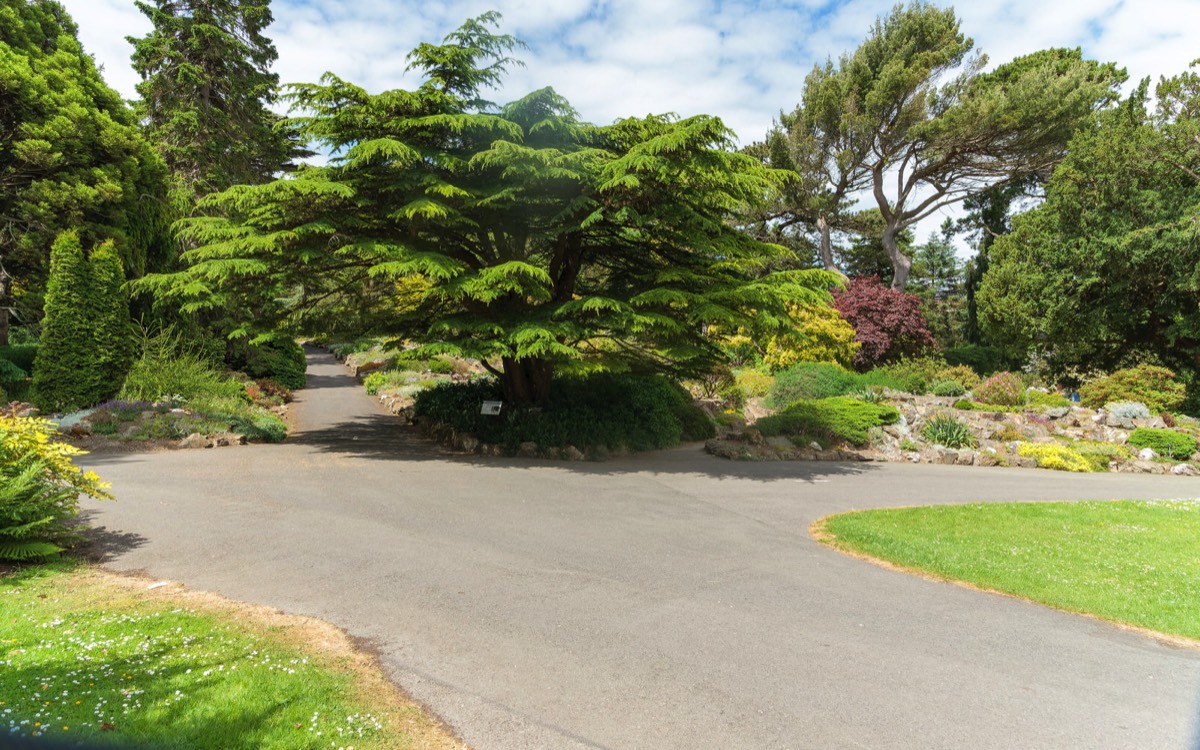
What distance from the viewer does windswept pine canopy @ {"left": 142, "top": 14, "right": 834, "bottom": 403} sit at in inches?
431

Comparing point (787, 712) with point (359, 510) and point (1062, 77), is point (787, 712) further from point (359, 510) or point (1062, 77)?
point (1062, 77)

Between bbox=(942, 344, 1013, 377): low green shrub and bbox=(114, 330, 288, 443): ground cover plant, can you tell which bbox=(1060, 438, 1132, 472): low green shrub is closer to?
bbox=(942, 344, 1013, 377): low green shrub

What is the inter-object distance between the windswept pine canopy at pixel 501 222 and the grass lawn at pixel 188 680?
6.89 m

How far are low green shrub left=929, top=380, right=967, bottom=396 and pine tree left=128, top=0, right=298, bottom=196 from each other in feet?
77.9

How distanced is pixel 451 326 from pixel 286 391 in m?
12.7

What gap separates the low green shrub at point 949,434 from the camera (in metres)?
15.6

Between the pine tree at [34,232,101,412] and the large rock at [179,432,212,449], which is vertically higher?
the pine tree at [34,232,101,412]

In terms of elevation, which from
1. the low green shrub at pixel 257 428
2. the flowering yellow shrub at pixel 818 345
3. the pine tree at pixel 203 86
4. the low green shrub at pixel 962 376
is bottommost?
the low green shrub at pixel 257 428

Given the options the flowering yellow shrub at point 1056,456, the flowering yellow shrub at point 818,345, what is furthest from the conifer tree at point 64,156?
the flowering yellow shrub at point 1056,456

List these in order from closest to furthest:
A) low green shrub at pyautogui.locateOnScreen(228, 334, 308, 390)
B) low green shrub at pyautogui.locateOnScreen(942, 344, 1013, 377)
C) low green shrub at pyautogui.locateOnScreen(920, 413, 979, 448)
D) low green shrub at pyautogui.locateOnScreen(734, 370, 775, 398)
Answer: low green shrub at pyautogui.locateOnScreen(920, 413, 979, 448) → low green shrub at pyautogui.locateOnScreen(734, 370, 775, 398) → low green shrub at pyautogui.locateOnScreen(228, 334, 308, 390) → low green shrub at pyautogui.locateOnScreen(942, 344, 1013, 377)

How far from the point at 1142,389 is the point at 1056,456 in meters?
7.37

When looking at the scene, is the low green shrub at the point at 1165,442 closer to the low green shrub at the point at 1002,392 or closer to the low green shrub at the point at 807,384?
the low green shrub at the point at 1002,392

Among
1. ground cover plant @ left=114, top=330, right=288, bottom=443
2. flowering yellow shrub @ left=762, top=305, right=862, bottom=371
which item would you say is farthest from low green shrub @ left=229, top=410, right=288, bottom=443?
flowering yellow shrub @ left=762, top=305, right=862, bottom=371

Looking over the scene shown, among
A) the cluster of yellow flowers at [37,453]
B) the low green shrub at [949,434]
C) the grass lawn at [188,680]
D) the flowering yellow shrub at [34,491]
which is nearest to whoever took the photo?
the grass lawn at [188,680]
